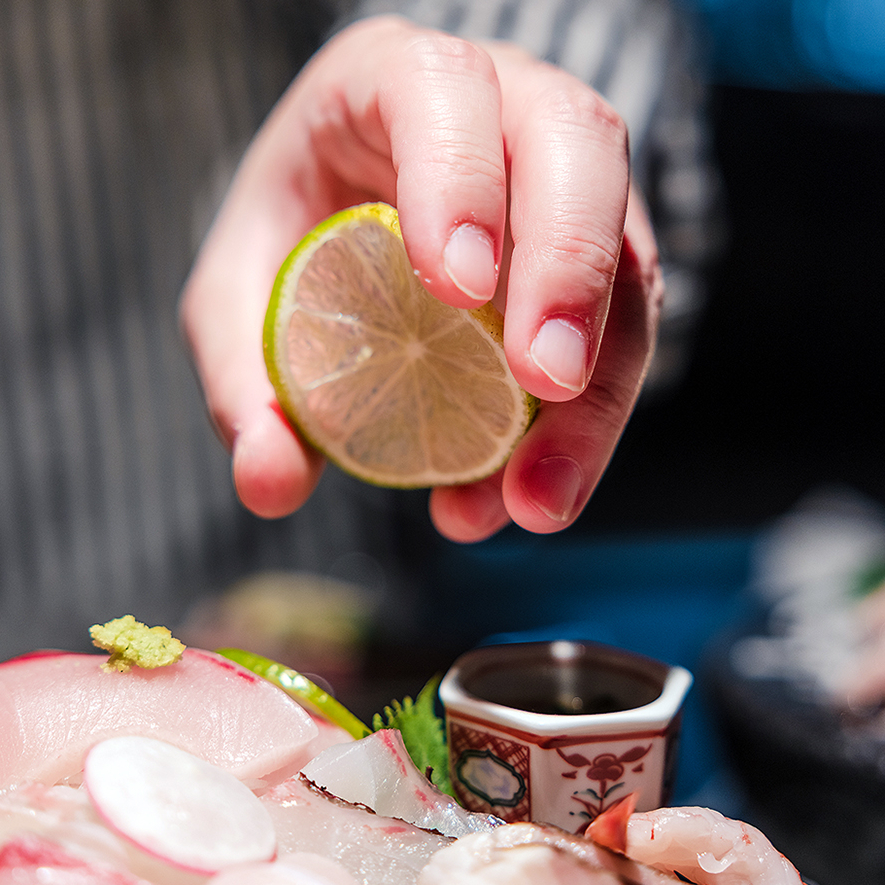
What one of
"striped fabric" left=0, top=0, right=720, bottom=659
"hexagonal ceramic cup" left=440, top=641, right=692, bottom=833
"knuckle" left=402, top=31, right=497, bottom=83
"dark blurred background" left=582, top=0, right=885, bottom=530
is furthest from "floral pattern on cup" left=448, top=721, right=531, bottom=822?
"dark blurred background" left=582, top=0, right=885, bottom=530

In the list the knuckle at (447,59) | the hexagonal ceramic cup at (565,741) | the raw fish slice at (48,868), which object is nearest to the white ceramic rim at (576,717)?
the hexagonal ceramic cup at (565,741)

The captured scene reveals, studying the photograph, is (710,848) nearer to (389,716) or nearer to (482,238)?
(389,716)

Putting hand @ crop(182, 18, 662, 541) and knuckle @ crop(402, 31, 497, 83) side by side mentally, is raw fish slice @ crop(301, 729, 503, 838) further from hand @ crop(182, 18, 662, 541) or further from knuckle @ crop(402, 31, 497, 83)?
knuckle @ crop(402, 31, 497, 83)

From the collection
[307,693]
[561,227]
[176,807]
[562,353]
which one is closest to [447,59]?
[561,227]

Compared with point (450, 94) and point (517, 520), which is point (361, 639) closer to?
point (517, 520)

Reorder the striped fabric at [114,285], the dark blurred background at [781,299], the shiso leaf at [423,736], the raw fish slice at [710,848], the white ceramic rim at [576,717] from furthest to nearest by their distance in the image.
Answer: the dark blurred background at [781,299]
the striped fabric at [114,285]
the shiso leaf at [423,736]
the white ceramic rim at [576,717]
the raw fish slice at [710,848]

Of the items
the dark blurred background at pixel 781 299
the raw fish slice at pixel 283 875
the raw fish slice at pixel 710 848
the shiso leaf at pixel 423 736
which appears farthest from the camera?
the dark blurred background at pixel 781 299

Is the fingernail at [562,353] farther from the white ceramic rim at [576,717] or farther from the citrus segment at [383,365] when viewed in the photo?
the white ceramic rim at [576,717]
